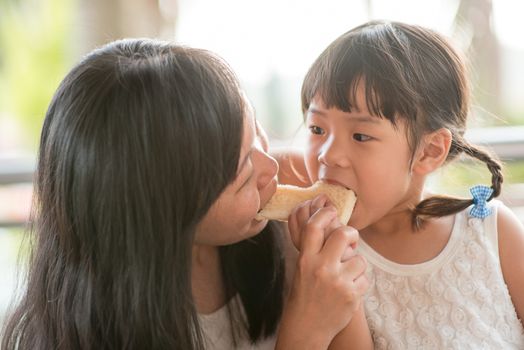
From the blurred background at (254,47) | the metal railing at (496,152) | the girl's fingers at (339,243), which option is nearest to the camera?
the girl's fingers at (339,243)

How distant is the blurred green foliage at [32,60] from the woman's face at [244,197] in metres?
3.55

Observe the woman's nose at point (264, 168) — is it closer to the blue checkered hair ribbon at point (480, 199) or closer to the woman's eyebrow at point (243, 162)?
the woman's eyebrow at point (243, 162)

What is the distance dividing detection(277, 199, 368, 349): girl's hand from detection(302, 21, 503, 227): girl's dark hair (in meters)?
0.28

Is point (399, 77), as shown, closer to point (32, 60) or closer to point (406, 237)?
point (406, 237)

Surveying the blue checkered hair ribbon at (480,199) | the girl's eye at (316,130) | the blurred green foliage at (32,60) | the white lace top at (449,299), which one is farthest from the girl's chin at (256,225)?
the blurred green foliage at (32,60)

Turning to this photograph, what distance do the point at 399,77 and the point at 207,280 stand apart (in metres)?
0.62

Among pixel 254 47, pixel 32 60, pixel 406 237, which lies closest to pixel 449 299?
pixel 406 237

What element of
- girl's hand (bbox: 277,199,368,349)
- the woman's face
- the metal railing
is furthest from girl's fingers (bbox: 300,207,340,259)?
the metal railing

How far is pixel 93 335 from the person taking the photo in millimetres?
1200

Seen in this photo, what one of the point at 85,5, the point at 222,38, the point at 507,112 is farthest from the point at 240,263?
the point at 507,112

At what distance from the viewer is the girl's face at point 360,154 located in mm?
1370

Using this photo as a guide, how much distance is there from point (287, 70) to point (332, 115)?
2.82m

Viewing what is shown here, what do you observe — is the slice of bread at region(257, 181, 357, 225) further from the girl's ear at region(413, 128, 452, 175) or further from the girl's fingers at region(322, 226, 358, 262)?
the girl's ear at region(413, 128, 452, 175)

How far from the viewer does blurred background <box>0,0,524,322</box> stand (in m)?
2.43
